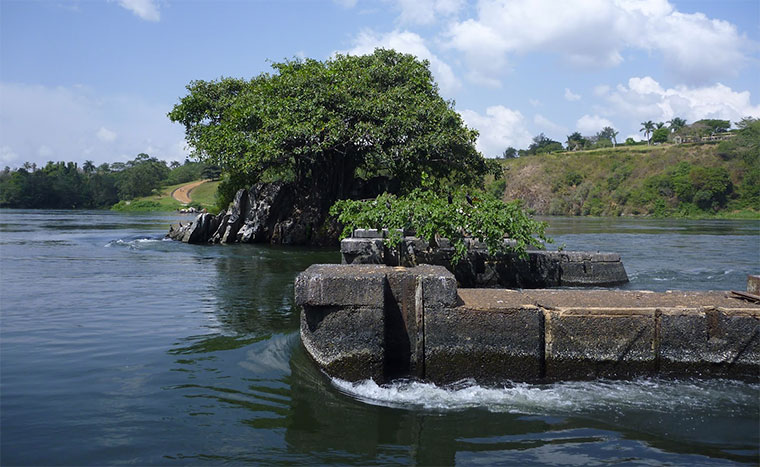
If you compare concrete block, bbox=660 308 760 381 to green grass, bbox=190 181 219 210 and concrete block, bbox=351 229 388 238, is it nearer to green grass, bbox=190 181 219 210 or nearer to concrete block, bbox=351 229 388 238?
concrete block, bbox=351 229 388 238

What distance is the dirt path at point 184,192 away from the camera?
99.9 meters

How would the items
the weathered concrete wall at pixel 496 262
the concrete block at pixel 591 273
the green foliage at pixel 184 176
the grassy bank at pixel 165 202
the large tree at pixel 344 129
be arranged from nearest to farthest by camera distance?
the weathered concrete wall at pixel 496 262 < the concrete block at pixel 591 273 < the large tree at pixel 344 129 < the grassy bank at pixel 165 202 < the green foliage at pixel 184 176

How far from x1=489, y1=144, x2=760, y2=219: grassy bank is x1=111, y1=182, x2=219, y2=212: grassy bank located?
48989 millimetres

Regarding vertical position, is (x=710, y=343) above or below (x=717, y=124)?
below

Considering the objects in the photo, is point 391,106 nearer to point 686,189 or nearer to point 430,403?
point 430,403

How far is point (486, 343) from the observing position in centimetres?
612

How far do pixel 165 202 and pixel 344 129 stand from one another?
82497 millimetres

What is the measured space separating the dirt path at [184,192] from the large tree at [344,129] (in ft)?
245

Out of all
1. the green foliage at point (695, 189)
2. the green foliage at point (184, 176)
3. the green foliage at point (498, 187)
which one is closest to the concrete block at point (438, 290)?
the green foliage at point (695, 189)

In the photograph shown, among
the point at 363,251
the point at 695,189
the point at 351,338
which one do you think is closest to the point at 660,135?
the point at 695,189

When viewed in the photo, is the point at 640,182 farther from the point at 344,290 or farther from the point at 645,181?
the point at 344,290

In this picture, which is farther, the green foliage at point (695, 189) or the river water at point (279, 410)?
the green foliage at point (695, 189)

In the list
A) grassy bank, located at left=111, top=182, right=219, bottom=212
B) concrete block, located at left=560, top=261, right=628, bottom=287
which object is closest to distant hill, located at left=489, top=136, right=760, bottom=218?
grassy bank, located at left=111, top=182, right=219, bottom=212

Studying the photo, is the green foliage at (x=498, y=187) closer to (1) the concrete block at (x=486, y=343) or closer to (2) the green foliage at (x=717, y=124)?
(2) the green foliage at (x=717, y=124)
